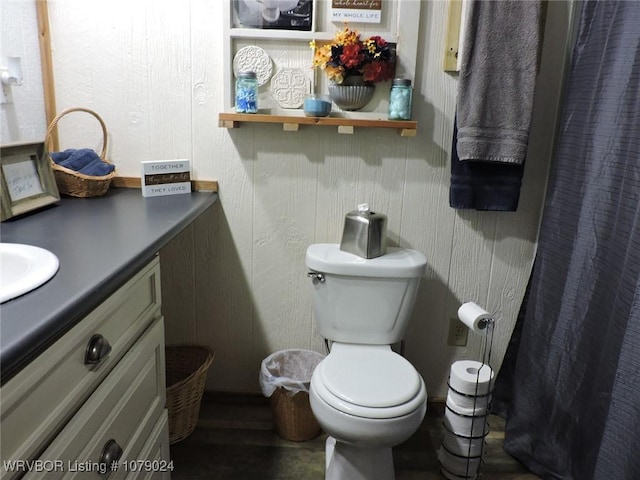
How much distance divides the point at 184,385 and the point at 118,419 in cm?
65

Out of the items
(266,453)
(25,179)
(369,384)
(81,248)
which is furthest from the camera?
(266,453)

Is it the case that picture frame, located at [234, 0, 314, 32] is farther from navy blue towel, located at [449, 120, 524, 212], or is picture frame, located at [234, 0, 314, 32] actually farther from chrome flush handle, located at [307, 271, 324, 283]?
chrome flush handle, located at [307, 271, 324, 283]

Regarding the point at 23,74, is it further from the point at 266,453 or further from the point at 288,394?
the point at 266,453

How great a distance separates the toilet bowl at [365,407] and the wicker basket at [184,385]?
0.49 meters

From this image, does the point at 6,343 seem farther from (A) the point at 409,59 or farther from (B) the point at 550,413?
(B) the point at 550,413

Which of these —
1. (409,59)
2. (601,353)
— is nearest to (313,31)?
(409,59)

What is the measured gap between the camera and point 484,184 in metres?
1.75

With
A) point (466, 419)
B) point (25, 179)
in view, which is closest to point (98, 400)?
point (25, 179)

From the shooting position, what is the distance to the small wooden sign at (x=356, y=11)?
1660mm

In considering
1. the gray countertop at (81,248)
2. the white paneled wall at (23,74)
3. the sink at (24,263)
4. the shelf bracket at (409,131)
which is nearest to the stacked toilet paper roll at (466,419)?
the shelf bracket at (409,131)

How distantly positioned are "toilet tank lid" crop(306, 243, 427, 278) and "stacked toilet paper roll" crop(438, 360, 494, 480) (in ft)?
1.20

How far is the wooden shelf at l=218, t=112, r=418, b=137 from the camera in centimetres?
167

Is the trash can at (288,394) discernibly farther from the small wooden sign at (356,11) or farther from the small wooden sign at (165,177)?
the small wooden sign at (356,11)

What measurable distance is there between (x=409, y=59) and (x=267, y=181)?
66 cm
